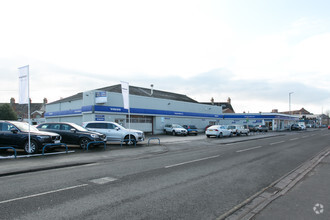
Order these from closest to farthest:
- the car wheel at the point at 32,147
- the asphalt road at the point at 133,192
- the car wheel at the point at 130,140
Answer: the asphalt road at the point at 133,192
the car wheel at the point at 32,147
the car wheel at the point at 130,140

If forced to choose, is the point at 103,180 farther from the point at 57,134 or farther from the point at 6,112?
the point at 6,112

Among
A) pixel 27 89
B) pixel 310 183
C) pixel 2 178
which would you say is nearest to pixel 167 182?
pixel 310 183

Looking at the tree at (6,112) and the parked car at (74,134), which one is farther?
the tree at (6,112)

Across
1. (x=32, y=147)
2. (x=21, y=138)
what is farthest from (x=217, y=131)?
(x=21, y=138)

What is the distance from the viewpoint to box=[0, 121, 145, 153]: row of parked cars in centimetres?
1206

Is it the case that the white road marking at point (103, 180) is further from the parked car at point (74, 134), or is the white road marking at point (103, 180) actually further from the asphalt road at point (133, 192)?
the parked car at point (74, 134)

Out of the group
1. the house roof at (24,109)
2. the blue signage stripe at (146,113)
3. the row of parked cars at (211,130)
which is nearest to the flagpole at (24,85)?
the blue signage stripe at (146,113)

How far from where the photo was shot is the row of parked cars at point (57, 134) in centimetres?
1206

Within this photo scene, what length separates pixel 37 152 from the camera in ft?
39.7

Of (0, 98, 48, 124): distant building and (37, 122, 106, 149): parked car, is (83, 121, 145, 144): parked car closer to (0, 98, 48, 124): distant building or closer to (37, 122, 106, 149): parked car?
(37, 122, 106, 149): parked car

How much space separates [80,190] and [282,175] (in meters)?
6.66

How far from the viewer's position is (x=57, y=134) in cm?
1323

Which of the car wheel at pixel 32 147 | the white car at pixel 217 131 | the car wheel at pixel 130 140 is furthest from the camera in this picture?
the white car at pixel 217 131

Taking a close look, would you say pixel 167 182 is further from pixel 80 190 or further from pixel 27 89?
pixel 27 89
